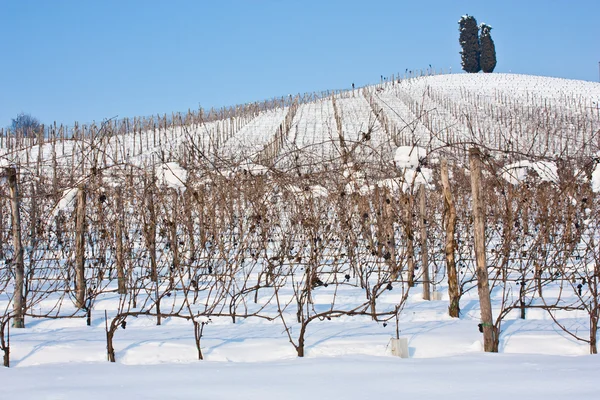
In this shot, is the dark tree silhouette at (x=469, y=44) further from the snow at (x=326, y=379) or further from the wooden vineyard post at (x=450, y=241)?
the snow at (x=326, y=379)

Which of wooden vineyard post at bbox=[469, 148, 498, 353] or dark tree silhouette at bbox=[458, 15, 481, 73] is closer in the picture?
wooden vineyard post at bbox=[469, 148, 498, 353]

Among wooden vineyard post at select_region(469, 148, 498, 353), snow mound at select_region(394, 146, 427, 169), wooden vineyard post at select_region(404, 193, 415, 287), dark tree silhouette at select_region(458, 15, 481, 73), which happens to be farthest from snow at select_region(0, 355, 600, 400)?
dark tree silhouette at select_region(458, 15, 481, 73)

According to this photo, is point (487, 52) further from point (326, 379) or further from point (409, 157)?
point (326, 379)

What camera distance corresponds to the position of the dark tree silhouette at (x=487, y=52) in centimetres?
5034

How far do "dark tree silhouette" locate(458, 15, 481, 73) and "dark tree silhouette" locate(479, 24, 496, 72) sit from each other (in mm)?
493

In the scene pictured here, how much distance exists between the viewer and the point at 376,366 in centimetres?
263

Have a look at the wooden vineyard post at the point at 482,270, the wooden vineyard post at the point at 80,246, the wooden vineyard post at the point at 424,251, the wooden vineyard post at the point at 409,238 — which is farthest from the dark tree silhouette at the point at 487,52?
the wooden vineyard post at the point at 482,270

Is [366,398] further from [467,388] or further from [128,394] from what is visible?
[128,394]

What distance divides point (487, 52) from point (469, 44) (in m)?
1.65

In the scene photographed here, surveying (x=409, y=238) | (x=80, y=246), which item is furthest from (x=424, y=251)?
(x=80, y=246)

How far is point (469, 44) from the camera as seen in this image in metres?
50.9

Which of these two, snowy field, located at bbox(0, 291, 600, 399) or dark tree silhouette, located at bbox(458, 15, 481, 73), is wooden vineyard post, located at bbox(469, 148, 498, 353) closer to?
snowy field, located at bbox(0, 291, 600, 399)

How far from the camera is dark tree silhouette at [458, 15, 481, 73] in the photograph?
50.2 m

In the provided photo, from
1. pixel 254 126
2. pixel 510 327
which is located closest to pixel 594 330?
pixel 510 327
